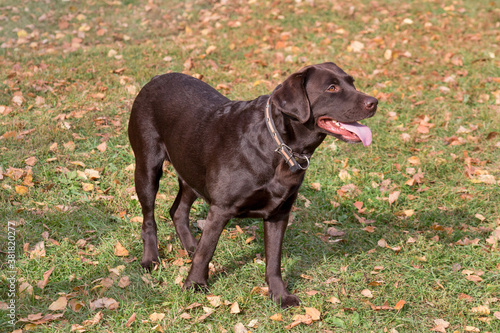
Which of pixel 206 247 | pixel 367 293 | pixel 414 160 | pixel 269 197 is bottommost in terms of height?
pixel 414 160

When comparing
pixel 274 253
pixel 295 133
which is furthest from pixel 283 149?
pixel 274 253

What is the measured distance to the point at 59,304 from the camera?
11.7ft

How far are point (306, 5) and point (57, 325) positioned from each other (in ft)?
28.2

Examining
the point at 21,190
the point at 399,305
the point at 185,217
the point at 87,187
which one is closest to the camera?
the point at 399,305

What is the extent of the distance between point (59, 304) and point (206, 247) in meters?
1.12

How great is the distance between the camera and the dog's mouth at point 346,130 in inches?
129

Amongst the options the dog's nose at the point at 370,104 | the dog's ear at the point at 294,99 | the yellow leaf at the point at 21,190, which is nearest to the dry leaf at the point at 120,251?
the yellow leaf at the point at 21,190

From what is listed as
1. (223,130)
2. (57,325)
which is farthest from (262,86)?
(57,325)

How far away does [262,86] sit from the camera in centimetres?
734

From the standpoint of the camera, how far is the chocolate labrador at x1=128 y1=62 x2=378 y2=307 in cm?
329

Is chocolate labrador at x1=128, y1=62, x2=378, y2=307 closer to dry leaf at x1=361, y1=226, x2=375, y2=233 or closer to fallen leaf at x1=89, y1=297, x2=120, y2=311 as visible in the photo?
fallen leaf at x1=89, y1=297, x2=120, y2=311

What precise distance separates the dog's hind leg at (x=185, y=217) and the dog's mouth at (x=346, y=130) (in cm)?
153

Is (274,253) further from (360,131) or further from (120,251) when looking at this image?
(120,251)

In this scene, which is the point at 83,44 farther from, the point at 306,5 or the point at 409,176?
the point at 409,176
